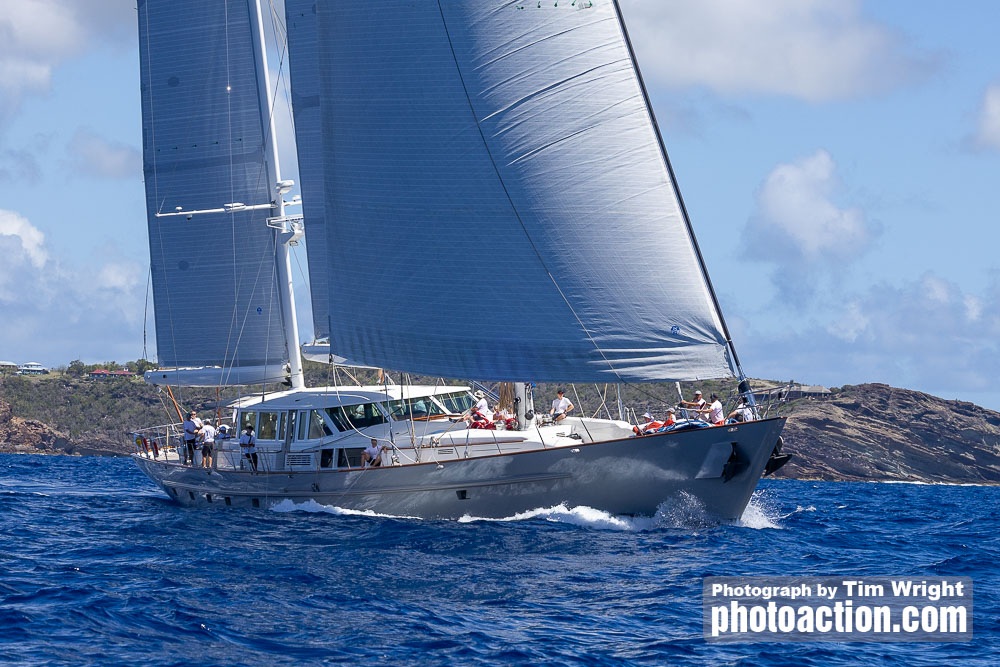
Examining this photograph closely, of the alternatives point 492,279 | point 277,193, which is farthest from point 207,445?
point 492,279


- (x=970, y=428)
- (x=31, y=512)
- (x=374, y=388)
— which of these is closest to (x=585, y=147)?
(x=374, y=388)

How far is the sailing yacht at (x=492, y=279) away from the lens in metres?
22.8

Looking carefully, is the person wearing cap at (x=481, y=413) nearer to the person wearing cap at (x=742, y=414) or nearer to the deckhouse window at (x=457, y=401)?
the deckhouse window at (x=457, y=401)

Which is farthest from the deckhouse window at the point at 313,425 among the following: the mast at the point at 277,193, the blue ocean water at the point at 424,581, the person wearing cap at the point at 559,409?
the person wearing cap at the point at 559,409

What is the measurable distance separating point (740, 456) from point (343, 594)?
8.81 m

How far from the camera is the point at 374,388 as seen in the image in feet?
91.8

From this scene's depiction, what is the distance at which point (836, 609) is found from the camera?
15.8 m

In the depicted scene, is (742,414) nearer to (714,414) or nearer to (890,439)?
(714,414)

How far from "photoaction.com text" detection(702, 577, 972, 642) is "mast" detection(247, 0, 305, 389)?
15.3 metres

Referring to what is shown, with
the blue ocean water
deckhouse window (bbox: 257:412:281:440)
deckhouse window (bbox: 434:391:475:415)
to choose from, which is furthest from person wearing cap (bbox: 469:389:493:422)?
deckhouse window (bbox: 257:412:281:440)

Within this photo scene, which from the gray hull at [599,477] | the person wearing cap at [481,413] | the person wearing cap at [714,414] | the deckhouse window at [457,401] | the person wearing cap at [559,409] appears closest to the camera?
the gray hull at [599,477]

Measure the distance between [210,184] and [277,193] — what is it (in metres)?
1.97

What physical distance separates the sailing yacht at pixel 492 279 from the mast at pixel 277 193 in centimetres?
126

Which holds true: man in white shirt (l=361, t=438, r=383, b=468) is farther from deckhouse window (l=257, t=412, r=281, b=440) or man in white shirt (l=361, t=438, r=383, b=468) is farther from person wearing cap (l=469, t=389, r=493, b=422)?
deckhouse window (l=257, t=412, r=281, b=440)
